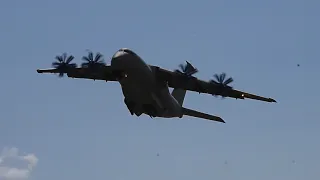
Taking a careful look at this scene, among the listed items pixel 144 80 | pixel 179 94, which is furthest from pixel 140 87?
pixel 179 94

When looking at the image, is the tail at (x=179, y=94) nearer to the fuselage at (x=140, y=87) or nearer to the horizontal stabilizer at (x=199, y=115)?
the horizontal stabilizer at (x=199, y=115)

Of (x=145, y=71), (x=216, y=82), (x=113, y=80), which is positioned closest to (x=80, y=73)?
(x=113, y=80)

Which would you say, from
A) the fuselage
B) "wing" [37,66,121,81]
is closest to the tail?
the fuselage

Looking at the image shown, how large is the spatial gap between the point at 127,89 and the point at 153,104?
2.75 m

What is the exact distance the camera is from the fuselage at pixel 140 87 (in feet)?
179

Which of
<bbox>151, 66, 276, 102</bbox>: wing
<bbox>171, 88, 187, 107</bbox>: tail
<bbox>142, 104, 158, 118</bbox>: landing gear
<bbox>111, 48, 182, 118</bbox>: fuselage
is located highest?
<bbox>171, 88, 187, 107</bbox>: tail

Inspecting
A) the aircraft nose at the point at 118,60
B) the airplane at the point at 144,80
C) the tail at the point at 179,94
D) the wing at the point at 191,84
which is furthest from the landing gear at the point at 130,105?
the tail at the point at 179,94

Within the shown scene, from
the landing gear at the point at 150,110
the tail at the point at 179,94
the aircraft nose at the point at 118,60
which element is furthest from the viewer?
the tail at the point at 179,94

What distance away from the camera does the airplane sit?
2164 inches

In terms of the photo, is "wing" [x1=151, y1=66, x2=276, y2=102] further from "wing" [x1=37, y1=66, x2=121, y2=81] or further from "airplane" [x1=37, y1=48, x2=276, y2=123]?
"wing" [x1=37, y1=66, x2=121, y2=81]

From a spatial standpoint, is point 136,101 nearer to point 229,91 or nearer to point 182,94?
point 229,91

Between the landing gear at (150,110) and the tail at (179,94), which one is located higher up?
the tail at (179,94)

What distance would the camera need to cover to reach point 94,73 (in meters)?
58.9

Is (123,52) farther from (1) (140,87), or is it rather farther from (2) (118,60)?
(1) (140,87)
